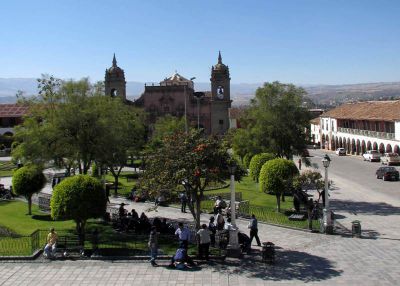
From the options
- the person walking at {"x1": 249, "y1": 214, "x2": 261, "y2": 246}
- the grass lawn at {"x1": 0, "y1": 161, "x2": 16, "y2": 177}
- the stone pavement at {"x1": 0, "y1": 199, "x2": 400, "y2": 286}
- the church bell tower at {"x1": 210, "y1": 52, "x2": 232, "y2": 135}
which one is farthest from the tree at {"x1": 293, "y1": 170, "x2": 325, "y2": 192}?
the church bell tower at {"x1": 210, "y1": 52, "x2": 232, "y2": 135}

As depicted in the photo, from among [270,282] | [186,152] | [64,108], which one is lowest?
[270,282]

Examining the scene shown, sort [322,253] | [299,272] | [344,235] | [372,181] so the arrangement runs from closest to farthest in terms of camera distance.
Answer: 1. [299,272]
2. [322,253]
3. [344,235]
4. [372,181]

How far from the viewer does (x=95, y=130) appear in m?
23.1

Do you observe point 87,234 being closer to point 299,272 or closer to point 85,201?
point 85,201

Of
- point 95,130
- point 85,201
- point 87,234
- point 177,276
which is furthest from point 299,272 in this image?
point 95,130

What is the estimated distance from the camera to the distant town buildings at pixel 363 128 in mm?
55781

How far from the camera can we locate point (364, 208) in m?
26.4

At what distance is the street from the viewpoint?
2133cm

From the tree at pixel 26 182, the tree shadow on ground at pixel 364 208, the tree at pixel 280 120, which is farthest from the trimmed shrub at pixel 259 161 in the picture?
the tree at pixel 26 182

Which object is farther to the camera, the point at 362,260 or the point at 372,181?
the point at 372,181

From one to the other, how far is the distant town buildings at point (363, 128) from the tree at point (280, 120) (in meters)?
21.7

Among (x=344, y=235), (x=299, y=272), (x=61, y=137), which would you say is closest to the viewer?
(x=299, y=272)

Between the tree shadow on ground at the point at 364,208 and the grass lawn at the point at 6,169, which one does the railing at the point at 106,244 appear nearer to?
the tree shadow on ground at the point at 364,208

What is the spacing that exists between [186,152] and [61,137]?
806 cm
